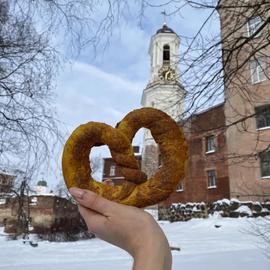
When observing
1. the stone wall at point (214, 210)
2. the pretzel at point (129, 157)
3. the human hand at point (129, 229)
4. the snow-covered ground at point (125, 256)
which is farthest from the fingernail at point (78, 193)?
the stone wall at point (214, 210)

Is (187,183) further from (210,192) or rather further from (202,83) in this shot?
(202,83)

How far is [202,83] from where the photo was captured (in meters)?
4.31

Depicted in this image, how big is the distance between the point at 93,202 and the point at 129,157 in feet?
1.27

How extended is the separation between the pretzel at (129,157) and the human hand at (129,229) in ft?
0.58

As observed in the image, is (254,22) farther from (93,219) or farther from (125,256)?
(125,256)

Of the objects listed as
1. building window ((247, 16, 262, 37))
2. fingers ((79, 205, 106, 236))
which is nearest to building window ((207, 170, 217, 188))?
building window ((247, 16, 262, 37))

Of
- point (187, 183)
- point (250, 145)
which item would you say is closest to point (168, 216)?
point (187, 183)

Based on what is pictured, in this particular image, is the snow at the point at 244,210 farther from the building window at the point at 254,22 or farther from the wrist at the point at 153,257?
the wrist at the point at 153,257

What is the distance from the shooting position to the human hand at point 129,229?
1104 millimetres

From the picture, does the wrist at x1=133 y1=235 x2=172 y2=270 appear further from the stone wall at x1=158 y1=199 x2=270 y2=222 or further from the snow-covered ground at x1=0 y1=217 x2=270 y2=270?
the stone wall at x1=158 y1=199 x2=270 y2=222

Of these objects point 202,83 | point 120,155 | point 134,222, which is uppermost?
point 202,83

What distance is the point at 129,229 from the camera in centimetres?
120

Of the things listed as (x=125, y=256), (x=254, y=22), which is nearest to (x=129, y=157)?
(x=254, y=22)

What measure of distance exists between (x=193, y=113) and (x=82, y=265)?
5.22 m
